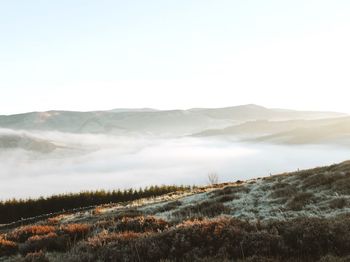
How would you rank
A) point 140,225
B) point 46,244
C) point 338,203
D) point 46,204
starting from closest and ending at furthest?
point 46,244
point 140,225
point 338,203
point 46,204

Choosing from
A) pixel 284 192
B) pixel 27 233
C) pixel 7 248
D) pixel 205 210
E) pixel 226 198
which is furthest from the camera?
pixel 226 198

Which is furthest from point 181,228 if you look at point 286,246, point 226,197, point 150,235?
point 226,197

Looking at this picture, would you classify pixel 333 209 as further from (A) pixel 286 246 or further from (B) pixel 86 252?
(B) pixel 86 252

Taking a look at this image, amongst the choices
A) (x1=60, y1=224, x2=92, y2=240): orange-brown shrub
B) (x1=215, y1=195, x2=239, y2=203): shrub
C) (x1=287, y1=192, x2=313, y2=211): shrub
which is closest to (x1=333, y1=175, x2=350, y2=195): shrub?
(x1=287, y1=192, x2=313, y2=211): shrub

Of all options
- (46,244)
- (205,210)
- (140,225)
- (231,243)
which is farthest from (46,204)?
(231,243)

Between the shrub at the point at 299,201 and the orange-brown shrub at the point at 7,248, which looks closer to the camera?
the orange-brown shrub at the point at 7,248

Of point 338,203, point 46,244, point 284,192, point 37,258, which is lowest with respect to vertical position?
point 284,192

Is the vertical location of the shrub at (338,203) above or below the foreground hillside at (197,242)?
below

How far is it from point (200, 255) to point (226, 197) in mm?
16892

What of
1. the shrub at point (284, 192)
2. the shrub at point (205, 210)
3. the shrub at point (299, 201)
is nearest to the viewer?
the shrub at point (299, 201)

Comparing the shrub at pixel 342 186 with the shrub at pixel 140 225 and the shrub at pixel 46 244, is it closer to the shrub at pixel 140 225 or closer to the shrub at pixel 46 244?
the shrub at pixel 140 225

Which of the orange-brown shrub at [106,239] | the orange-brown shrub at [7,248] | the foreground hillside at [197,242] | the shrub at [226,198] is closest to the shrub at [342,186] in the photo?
the shrub at [226,198]

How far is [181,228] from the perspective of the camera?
43.3 ft

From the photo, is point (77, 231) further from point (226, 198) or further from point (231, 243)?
point (226, 198)
